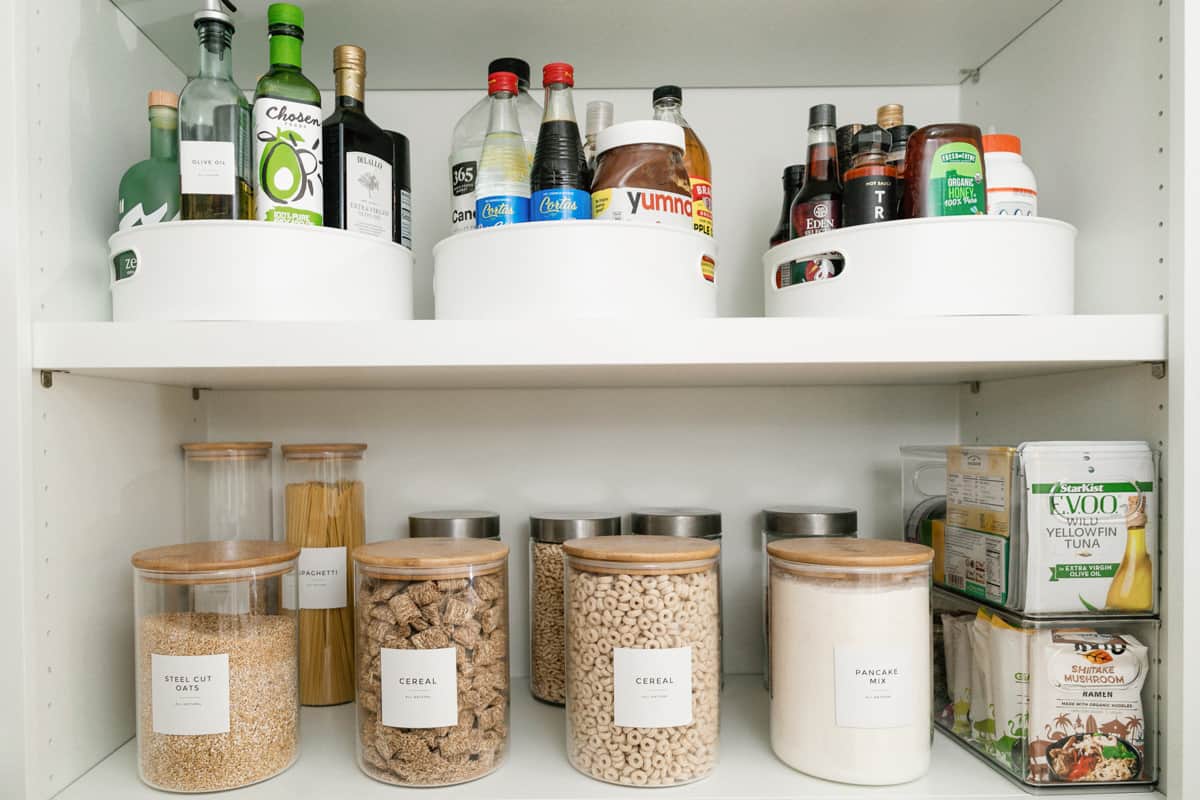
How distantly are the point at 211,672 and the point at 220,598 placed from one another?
7cm

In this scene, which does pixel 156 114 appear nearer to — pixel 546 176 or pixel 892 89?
pixel 546 176

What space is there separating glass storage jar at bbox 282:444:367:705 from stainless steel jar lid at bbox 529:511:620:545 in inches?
8.6

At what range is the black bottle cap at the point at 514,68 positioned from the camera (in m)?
0.84

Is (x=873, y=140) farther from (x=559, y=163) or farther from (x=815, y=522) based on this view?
(x=815, y=522)

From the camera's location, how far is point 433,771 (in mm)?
715

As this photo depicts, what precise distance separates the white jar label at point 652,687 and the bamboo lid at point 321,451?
0.43 m

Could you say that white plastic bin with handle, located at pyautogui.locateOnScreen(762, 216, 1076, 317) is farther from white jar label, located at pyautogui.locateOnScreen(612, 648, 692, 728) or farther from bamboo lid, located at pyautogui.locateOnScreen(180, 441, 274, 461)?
bamboo lid, located at pyautogui.locateOnScreen(180, 441, 274, 461)

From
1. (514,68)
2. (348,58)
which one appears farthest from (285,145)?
(514,68)

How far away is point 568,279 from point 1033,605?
1.68 ft

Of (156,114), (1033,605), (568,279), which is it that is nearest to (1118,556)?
(1033,605)

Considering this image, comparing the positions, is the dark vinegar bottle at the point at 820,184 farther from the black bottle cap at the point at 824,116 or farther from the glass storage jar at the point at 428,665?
the glass storage jar at the point at 428,665

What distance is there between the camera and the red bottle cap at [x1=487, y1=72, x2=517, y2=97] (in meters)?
0.81

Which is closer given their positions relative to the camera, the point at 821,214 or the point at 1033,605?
the point at 1033,605

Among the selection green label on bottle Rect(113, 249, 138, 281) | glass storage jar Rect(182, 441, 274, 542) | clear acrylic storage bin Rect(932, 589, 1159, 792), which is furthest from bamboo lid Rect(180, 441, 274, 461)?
clear acrylic storage bin Rect(932, 589, 1159, 792)
